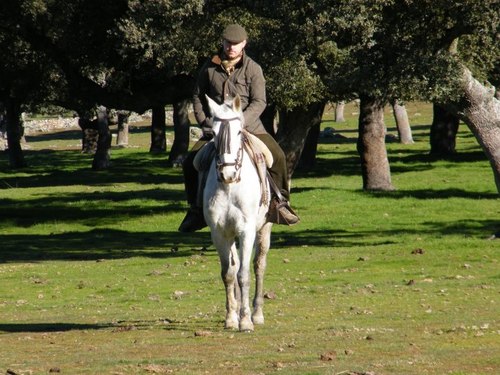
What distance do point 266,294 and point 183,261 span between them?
8.53 meters

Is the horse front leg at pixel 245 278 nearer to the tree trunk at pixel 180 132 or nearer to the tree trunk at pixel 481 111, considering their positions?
the tree trunk at pixel 481 111

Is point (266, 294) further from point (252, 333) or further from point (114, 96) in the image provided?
point (114, 96)

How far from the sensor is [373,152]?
48250 mm

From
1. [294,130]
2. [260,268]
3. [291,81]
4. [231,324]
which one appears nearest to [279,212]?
[260,268]

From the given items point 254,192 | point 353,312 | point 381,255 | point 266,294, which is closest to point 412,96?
point 381,255

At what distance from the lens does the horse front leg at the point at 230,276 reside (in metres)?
16.9

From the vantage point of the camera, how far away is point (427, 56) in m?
29.3

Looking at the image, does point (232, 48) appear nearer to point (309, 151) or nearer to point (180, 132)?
point (309, 151)

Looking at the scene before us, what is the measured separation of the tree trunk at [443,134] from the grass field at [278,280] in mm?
3576

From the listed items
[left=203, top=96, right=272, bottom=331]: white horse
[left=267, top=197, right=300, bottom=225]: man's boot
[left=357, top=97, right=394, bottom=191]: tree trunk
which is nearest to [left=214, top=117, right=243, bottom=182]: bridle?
[left=203, top=96, right=272, bottom=331]: white horse

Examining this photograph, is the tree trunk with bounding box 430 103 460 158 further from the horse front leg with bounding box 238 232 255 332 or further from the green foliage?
the horse front leg with bounding box 238 232 255 332

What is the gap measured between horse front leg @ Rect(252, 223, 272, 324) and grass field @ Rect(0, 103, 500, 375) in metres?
0.37

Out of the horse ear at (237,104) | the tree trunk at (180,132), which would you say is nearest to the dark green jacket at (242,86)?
the horse ear at (237,104)

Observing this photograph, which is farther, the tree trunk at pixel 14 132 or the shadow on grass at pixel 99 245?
the tree trunk at pixel 14 132
